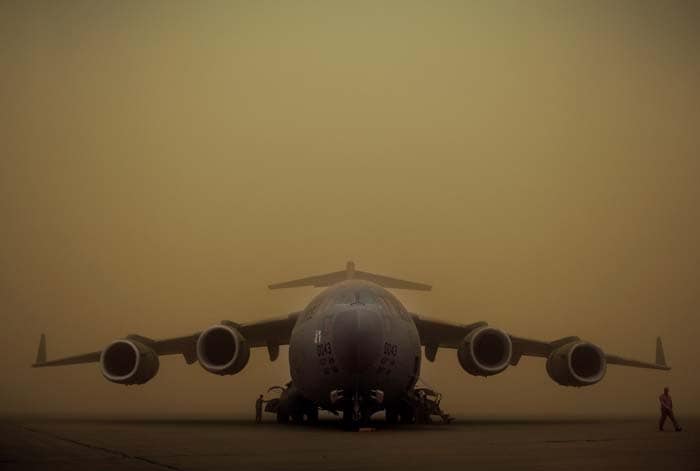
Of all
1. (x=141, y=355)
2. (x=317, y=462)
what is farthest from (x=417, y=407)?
(x=317, y=462)

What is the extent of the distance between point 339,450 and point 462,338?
1172cm

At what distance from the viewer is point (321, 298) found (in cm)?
1791

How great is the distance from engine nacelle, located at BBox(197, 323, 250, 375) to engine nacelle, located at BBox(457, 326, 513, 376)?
531cm

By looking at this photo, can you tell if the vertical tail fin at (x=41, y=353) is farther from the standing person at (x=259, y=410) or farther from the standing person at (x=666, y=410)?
the standing person at (x=666, y=410)

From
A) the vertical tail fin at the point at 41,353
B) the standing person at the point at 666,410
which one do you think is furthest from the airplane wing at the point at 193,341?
the standing person at the point at 666,410

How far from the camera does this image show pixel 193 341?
2336 cm

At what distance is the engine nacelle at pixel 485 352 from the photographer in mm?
20094

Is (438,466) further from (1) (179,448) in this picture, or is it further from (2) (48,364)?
(2) (48,364)

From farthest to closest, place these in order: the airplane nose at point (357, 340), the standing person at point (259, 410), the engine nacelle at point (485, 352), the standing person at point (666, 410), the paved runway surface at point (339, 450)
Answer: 1. the standing person at point (259, 410)
2. the engine nacelle at point (485, 352)
3. the standing person at point (666, 410)
4. the airplane nose at point (357, 340)
5. the paved runway surface at point (339, 450)

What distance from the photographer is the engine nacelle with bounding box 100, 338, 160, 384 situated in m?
20.8

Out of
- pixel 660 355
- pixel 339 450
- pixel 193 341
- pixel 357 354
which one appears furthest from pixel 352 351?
pixel 660 355

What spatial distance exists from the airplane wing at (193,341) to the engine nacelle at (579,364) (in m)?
6.77

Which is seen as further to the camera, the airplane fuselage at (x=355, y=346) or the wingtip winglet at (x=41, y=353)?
the wingtip winglet at (x=41, y=353)

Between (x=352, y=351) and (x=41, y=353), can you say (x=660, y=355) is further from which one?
(x=41, y=353)
